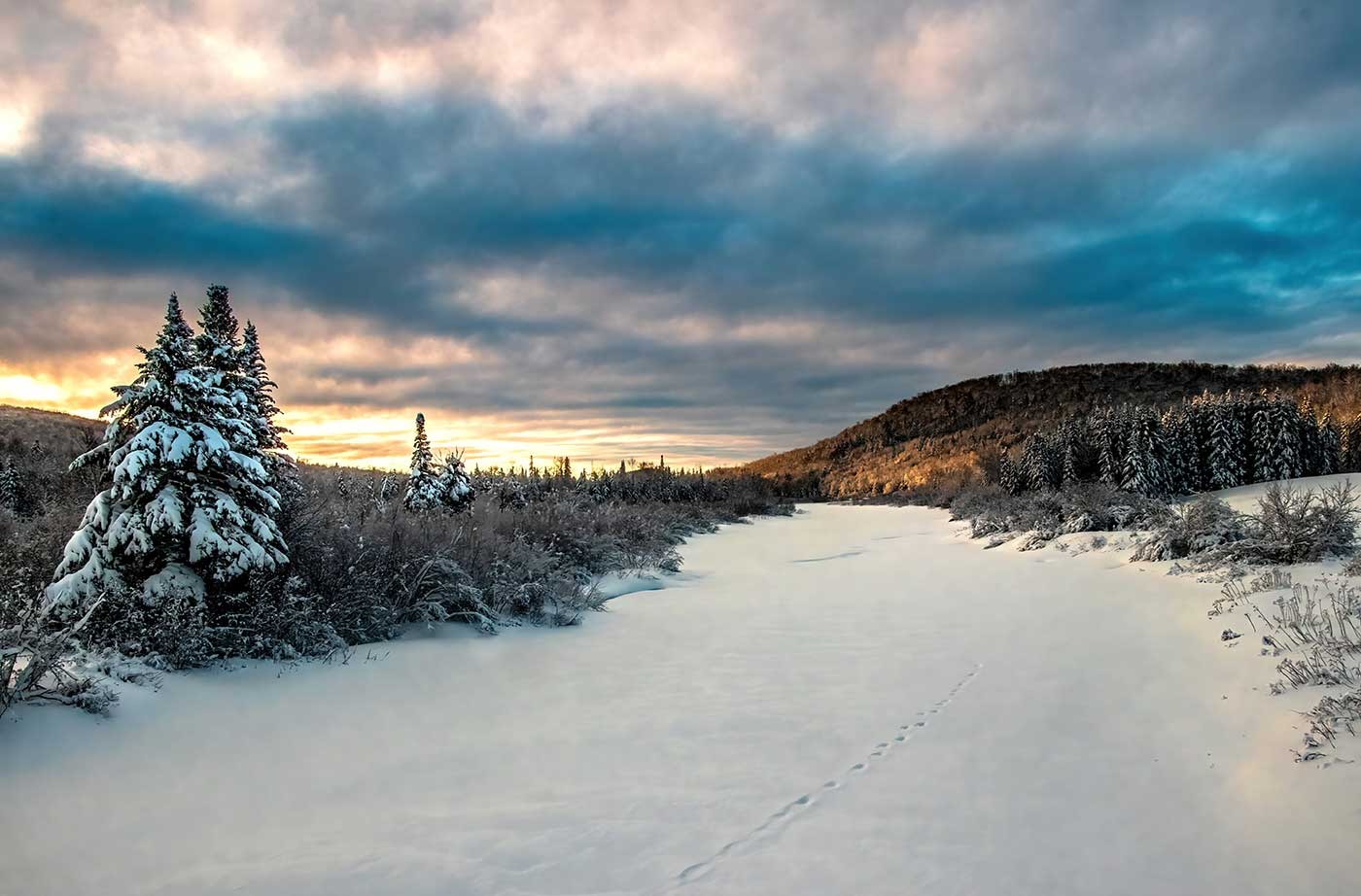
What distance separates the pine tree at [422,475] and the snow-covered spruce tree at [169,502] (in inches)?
561

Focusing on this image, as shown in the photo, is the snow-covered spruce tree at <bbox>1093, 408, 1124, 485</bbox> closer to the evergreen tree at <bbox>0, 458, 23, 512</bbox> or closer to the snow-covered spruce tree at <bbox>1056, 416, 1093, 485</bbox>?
the snow-covered spruce tree at <bbox>1056, 416, 1093, 485</bbox>

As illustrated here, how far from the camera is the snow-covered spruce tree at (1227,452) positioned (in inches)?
1465

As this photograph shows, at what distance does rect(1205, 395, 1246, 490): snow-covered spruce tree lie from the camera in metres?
37.2

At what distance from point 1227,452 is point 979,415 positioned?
339 feet

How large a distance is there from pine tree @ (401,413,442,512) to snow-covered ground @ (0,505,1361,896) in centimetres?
1354

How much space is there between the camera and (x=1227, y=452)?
122 feet

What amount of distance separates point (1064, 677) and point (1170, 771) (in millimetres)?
2546

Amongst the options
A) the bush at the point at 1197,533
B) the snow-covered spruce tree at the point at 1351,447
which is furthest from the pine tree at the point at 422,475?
the snow-covered spruce tree at the point at 1351,447

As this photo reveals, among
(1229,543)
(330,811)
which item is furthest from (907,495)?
(330,811)

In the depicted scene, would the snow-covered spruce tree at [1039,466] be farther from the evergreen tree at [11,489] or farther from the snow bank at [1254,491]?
the evergreen tree at [11,489]

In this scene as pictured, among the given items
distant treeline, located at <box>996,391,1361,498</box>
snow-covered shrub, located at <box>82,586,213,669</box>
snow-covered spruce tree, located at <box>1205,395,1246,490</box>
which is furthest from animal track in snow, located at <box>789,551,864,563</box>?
snow-covered spruce tree, located at <box>1205,395,1246,490</box>

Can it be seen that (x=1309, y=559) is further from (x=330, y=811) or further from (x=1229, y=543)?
(x=330, y=811)

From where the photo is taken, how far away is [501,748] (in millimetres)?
5250

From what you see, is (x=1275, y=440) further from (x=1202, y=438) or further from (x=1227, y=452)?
(x=1202, y=438)
